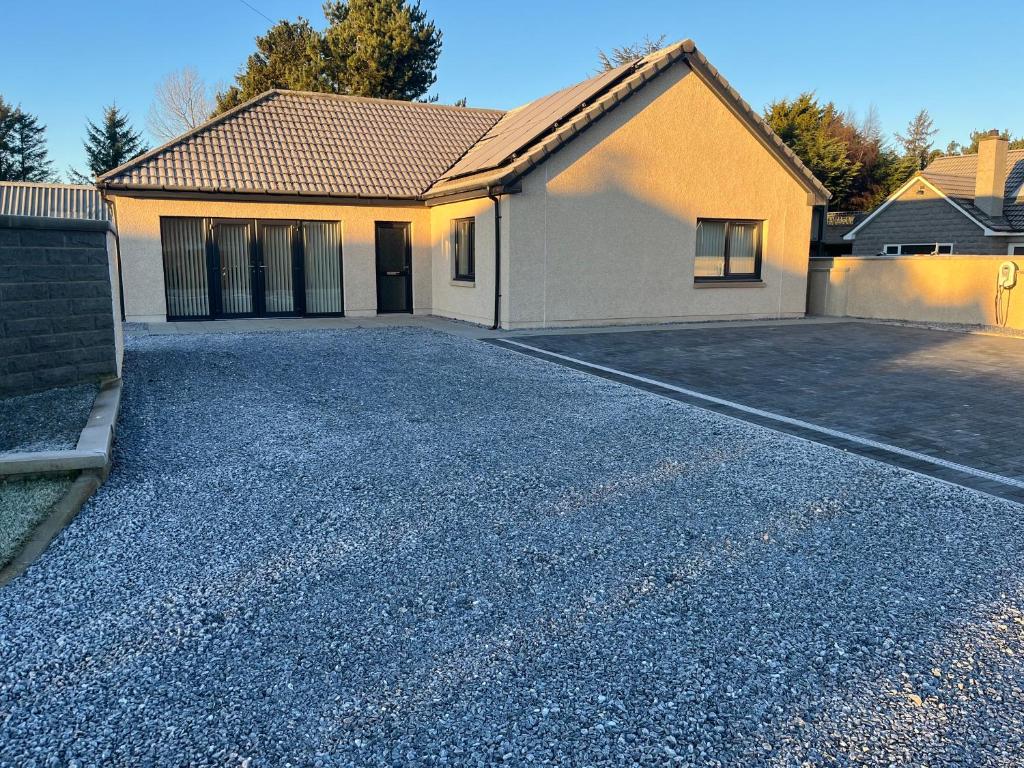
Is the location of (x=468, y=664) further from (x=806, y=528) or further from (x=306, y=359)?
(x=306, y=359)

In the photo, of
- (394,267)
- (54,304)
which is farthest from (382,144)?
(54,304)

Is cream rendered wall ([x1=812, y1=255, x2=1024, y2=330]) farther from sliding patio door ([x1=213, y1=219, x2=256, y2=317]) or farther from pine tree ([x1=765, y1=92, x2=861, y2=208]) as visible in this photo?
pine tree ([x1=765, y1=92, x2=861, y2=208])

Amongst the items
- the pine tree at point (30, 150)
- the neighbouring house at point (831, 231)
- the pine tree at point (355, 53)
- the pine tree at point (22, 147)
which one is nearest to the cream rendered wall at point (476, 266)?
the neighbouring house at point (831, 231)

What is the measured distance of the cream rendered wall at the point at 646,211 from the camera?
1465cm

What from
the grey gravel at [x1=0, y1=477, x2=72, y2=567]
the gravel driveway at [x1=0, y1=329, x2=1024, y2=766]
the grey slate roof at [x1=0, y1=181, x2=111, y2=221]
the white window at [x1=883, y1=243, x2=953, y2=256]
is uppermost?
the grey slate roof at [x1=0, y1=181, x2=111, y2=221]

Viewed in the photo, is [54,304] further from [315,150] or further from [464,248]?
[315,150]

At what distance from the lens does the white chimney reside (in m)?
22.4

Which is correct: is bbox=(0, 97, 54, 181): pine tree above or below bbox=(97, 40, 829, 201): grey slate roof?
above

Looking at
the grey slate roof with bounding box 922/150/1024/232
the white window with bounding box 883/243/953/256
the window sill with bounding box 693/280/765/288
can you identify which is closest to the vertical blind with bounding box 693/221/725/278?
the window sill with bounding box 693/280/765/288

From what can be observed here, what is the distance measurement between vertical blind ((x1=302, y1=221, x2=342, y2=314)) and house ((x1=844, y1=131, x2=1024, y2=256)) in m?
18.7

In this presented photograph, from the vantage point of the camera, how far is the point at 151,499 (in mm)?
4855

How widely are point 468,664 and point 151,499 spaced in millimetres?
2903

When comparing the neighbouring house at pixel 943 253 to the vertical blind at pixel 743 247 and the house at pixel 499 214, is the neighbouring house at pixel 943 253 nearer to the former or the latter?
the house at pixel 499 214

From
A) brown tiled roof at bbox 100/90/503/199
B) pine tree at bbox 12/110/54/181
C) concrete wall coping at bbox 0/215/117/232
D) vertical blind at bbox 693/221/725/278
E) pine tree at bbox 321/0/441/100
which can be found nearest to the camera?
concrete wall coping at bbox 0/215/117/232
